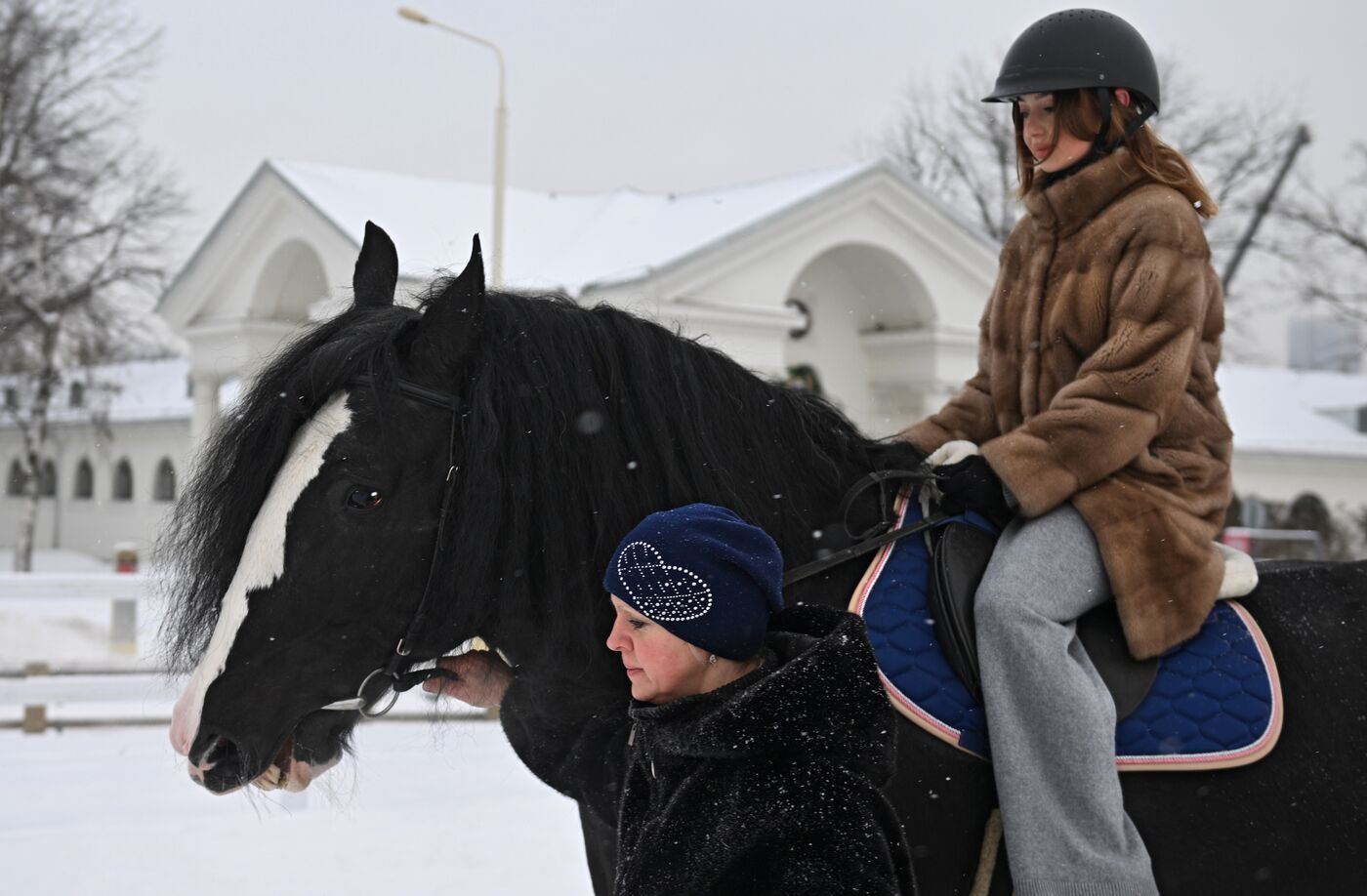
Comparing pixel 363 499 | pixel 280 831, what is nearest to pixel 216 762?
pixel 363 499

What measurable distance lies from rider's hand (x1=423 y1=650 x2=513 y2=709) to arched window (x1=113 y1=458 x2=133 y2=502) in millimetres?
34708

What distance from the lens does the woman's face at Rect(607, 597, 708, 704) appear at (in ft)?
5.57

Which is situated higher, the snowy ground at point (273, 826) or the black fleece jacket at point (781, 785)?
the black fleece jacket at point (781, 785)

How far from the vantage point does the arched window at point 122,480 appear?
112 ft

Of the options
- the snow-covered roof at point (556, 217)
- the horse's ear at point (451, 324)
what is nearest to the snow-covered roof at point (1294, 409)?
the snow-covered roof at point (556, 217)

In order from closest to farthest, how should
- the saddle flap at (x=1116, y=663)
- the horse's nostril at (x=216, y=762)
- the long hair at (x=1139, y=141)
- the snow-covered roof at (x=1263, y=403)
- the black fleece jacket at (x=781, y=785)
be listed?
the black fleece jacket at (x=781, y=785), the horse's nostril at (x=216, y=762), the saddle flap at (x=1116, y=663), the long hair at (x=1139, y=141), the snow-covered roof at (x=1263, y=403)

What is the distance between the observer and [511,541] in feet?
7.75

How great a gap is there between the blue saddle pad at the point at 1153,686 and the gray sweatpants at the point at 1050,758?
0.24 ft

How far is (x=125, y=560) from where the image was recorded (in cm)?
1195

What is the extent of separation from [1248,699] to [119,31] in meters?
25.1

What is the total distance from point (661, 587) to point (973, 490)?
3.61ft

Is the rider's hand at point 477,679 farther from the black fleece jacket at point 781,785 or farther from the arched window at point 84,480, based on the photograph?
the arched window at point 84,480

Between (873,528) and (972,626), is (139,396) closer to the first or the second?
(873,528)

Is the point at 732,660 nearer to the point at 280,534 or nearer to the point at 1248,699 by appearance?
the point at 280,534
